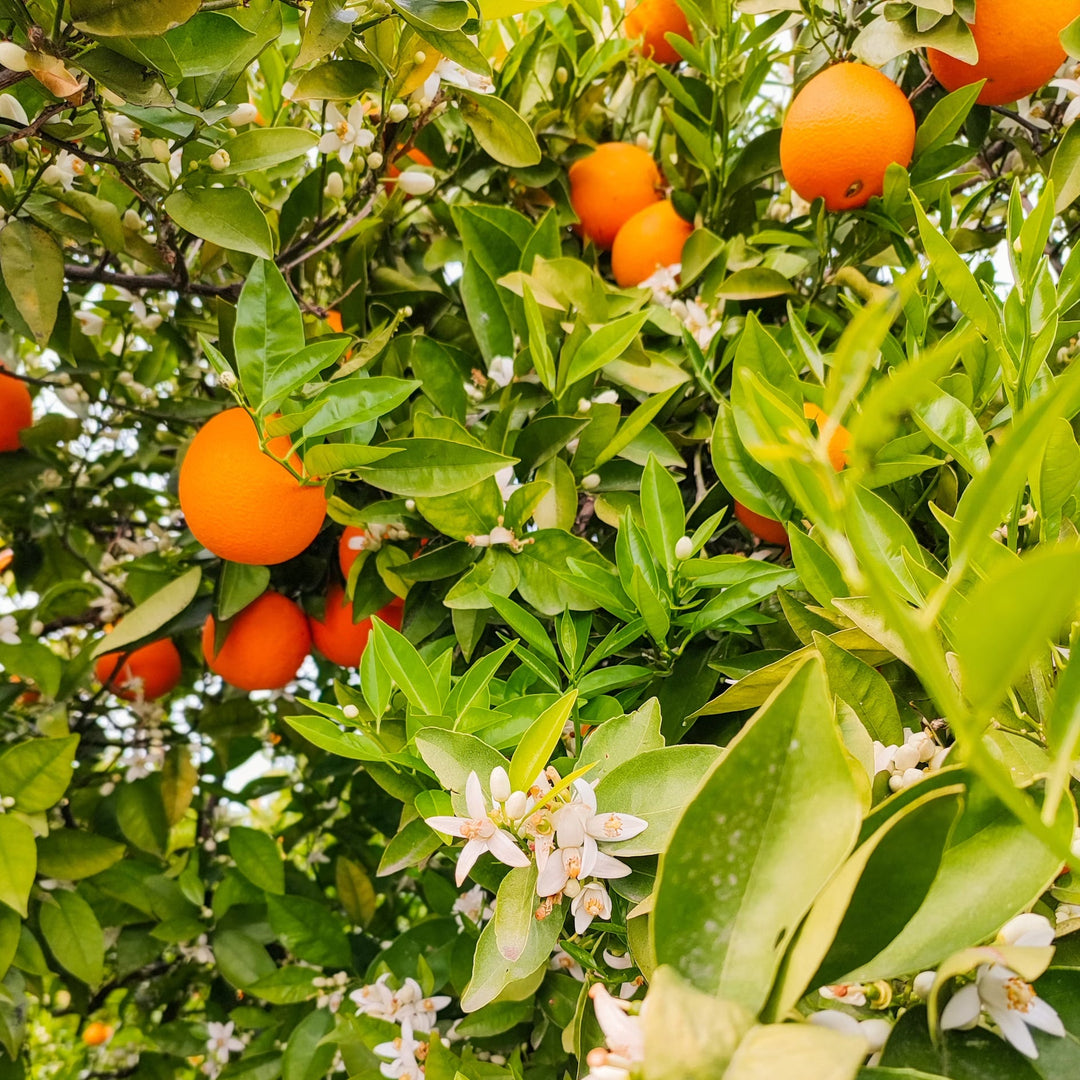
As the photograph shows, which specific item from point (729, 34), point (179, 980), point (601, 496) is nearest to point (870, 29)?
point (729, 34)

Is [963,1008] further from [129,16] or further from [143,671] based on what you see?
[143,671]

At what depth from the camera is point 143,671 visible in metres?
1.23

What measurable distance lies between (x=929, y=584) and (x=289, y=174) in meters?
0.98

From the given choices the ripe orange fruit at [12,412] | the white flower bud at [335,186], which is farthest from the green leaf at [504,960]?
the ripe orange fruit at [12,412]

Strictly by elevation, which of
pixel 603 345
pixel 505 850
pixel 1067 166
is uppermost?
pixel 1067 166

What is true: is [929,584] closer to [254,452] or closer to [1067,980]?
[1067,980]

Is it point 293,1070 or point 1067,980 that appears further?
point 293,1070

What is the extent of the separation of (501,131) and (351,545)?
46cm

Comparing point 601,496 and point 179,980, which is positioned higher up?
point 601,496

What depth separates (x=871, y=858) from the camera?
12.4 inches

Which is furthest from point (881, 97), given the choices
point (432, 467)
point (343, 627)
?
point (343, 627)

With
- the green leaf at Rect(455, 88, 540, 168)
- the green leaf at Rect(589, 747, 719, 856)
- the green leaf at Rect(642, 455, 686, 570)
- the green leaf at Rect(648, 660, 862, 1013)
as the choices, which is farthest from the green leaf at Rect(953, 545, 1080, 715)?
the green leaf at Rect(455, 88, 540, 168)

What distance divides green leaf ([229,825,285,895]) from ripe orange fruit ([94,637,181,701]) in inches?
10.4

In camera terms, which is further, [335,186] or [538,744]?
[335,186]
